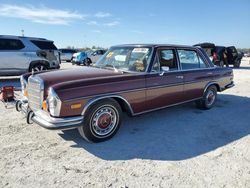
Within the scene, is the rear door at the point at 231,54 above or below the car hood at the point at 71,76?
above

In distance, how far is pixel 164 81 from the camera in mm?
4867

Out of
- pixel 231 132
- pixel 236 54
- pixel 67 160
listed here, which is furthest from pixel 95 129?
pixel 236 54

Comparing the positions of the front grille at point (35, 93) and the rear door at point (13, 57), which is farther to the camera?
the rear door at point (13, 57)

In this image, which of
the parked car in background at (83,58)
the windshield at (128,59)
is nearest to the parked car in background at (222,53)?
the parked car in background at (83,58)

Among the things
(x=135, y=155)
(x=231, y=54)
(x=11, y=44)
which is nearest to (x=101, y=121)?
(x=135, y=155)

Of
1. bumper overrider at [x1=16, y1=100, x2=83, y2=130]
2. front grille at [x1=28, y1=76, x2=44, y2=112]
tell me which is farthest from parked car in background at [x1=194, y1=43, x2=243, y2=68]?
bumper overrider at [x1=16, y1=100, x2=83, y2=130]

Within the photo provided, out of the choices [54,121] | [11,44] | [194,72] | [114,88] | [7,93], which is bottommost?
[54,121]

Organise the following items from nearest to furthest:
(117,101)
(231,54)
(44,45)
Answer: (117,101), (44,45), (231,54)

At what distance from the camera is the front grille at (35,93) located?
12.6 ft

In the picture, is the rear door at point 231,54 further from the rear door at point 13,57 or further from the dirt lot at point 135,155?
the rear door at point 13,57

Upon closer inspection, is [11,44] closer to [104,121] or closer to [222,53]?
[104,121]

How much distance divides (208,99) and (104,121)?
3.42 m

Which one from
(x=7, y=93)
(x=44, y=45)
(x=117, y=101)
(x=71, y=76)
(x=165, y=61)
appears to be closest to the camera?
(x=71, y=76)

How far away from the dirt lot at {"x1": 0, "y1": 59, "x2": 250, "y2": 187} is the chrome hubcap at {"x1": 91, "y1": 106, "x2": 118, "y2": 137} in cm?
23
